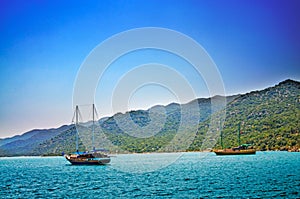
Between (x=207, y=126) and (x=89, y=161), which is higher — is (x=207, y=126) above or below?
above

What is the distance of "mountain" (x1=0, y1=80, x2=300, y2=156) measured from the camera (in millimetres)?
146375

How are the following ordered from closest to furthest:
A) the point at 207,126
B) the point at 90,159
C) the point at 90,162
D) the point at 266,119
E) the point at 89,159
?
the point at 90,162 → the point at 90,159 → the point at 89,159 → the point at 266,119 → the point at 207,126

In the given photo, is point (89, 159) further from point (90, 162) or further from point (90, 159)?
point (90, 162)

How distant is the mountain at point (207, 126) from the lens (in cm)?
14638

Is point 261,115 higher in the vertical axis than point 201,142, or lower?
higher

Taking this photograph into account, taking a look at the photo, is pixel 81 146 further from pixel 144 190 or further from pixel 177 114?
pixel 144 190

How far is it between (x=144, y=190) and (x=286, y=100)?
152 metres

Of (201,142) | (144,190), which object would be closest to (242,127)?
(201,142)

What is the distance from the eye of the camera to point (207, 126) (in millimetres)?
169250

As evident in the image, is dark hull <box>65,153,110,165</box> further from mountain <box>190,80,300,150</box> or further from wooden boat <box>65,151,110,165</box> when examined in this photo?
mountain <box>190,80,300,150</box>

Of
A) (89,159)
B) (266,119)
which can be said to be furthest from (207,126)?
(89,159)

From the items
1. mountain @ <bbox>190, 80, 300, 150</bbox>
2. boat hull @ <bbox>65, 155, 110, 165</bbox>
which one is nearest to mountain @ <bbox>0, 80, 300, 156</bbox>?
mountain @ <bbox>190, 80, 300, 150</bbox>

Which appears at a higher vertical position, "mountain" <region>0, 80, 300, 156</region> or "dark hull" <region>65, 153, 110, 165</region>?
"mountain" <region>0, 80, 300, 156</region>

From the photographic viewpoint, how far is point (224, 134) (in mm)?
157000
